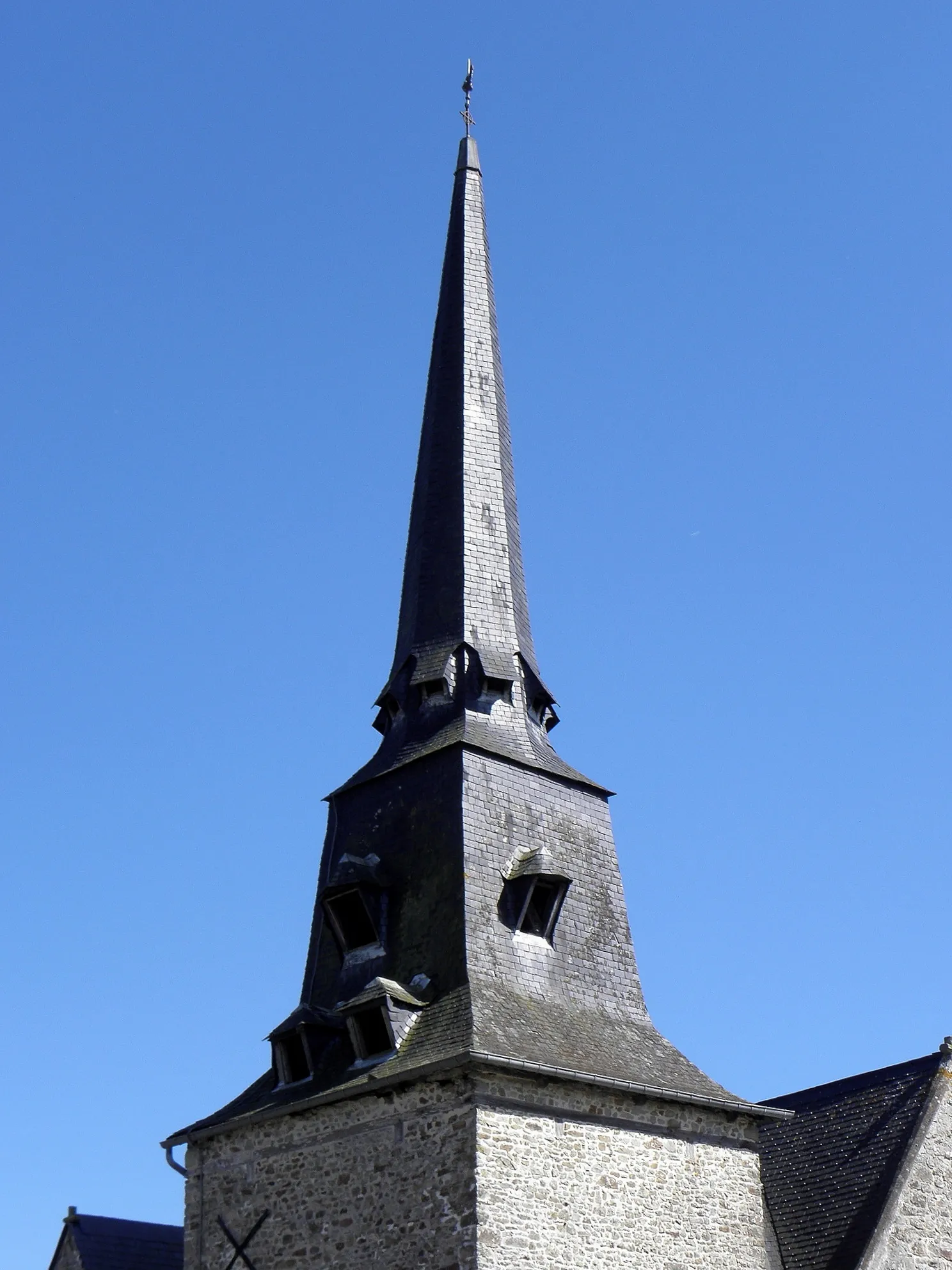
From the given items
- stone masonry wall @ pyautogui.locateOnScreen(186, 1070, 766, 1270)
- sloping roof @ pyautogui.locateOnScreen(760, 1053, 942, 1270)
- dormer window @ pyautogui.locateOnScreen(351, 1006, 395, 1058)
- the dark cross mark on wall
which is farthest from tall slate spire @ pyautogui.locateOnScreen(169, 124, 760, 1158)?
sloping roof @ pyautogui.locateOnScreen(760, 1053, 942, 1270)

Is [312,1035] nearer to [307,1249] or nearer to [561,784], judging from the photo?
[307,1249]

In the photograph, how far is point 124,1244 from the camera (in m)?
19.1

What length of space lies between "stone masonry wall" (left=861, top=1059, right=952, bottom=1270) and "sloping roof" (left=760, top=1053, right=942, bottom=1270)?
11 cm

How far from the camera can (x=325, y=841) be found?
1919 centimetres

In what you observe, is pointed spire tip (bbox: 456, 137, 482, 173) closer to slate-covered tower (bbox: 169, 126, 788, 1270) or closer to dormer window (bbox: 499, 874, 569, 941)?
slate-covered tower (bbox: 169, 126, 788, 1270)

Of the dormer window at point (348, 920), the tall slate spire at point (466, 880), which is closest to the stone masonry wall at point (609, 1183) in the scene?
the tall slate spire at point (466, 880)

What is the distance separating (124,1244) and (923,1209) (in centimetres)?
891

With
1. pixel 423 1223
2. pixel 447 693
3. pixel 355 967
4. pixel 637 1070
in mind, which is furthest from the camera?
pixel 447 693

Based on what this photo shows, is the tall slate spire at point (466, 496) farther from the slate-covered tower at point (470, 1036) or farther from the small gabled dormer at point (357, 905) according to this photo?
the small gabled dormer at point (357, 905)

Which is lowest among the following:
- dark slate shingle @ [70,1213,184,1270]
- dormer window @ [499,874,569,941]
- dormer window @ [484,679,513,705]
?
dark slate shingle @ [70,1213,184,1270]

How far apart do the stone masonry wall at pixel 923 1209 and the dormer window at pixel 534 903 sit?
171 inches

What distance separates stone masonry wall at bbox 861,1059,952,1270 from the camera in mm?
16484

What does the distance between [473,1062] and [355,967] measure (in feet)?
9.94

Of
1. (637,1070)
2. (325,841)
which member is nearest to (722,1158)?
(637,1070)
